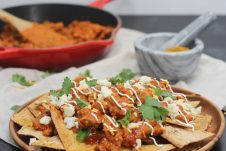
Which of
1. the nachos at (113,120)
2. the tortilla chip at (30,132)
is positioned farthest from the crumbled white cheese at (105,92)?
the tortilla chip at (30,132)

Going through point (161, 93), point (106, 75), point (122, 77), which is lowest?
point (106, 75)

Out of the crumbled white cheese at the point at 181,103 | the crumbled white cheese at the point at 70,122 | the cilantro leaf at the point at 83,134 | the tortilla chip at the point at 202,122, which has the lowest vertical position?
the tortilla chip at the point at 202,122

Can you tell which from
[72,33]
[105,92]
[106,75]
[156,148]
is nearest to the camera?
[156,148]

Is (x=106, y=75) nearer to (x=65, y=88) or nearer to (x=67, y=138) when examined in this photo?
(x=65, y=88)

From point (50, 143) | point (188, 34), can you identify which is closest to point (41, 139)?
point (50, 143)

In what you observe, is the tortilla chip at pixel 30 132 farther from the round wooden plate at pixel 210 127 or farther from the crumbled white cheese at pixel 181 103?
the crumbled white cheese at pixel 181 103

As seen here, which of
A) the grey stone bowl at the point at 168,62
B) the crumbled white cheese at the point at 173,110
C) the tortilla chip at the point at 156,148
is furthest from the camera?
the grey stone bowl at the point at 168,62

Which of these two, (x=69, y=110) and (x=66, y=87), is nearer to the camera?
(x=69, y=110)
